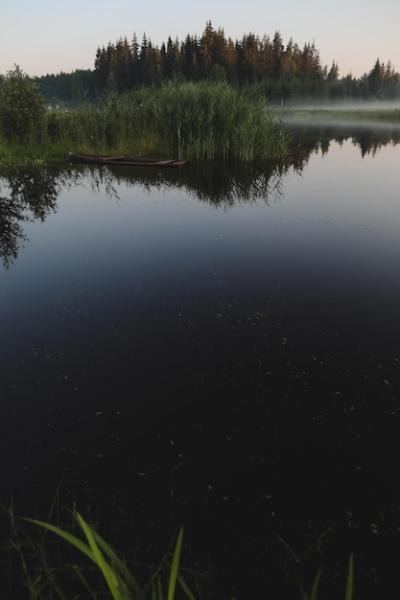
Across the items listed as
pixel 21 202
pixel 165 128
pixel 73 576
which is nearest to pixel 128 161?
pixel 165 128

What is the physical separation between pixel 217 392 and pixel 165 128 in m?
14.6

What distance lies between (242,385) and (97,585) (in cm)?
191

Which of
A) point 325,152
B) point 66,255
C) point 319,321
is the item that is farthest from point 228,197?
point 325,152

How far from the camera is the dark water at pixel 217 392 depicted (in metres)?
2.25

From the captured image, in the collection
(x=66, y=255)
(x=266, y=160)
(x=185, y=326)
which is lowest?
(x=185, y=326)

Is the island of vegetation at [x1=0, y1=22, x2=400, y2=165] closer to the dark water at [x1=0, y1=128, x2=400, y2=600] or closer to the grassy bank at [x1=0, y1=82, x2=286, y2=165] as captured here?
the grassy bank at [x1=0, y1=82, x2=286, y2=165]

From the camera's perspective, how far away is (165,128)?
15500 mm

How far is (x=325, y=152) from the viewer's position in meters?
19.5

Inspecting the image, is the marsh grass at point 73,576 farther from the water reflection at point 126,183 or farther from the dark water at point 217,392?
the water reflection at point 126,183

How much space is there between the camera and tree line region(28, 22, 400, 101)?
230 feet

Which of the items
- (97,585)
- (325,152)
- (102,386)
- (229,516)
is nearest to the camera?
(97,585)

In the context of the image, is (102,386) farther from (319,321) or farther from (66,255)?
(66,255)

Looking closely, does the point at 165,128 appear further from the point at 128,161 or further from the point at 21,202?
the point at 21,202

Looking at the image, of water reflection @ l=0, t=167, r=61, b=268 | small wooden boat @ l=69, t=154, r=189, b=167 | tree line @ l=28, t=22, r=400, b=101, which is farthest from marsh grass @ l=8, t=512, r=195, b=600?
tree line @ l=28, t=22, r=400, b=101
